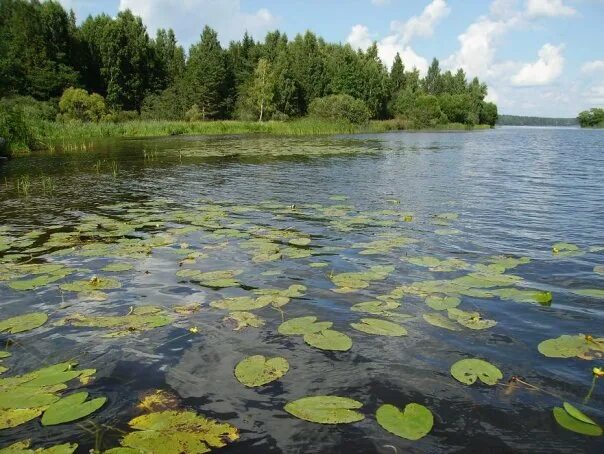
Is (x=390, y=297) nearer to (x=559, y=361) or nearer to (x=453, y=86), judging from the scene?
(x=559, y=361)

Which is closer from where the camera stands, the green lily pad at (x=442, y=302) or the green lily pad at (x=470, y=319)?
the green lily pad at (x=470, y=319)

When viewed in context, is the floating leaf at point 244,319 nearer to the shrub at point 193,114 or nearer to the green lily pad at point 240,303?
the green lily pad at point 240,303

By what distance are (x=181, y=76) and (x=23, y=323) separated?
263 ft

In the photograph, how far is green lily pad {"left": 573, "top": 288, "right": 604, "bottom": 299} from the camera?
5187 millimetres

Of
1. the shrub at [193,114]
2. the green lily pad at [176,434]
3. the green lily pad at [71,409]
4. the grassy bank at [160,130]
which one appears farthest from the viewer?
the shrub at [193,114]

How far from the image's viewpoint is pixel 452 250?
7.11m

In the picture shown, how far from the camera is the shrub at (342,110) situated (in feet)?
208

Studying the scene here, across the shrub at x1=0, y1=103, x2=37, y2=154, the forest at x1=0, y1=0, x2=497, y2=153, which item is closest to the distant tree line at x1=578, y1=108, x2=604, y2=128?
the forest at x1=0, y1=0, x2=497, y2=153

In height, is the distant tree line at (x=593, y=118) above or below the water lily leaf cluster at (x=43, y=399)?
above

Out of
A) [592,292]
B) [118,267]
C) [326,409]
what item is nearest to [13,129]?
[118,267]

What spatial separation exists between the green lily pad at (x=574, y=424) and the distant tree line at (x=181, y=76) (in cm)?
5412

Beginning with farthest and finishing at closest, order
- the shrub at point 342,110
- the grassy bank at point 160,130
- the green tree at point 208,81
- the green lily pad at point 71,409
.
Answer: the green tree at point 208,81, the shrub at point 342,110, the grassy bank at point 160,130, the green lily pad at point 71,409

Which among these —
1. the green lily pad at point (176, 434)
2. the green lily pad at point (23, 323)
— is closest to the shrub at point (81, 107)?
the green lily pad at point (23, 323)

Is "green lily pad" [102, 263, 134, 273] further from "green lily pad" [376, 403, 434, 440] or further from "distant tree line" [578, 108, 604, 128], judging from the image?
"distant tree line" [578, 108, 604, 128]
